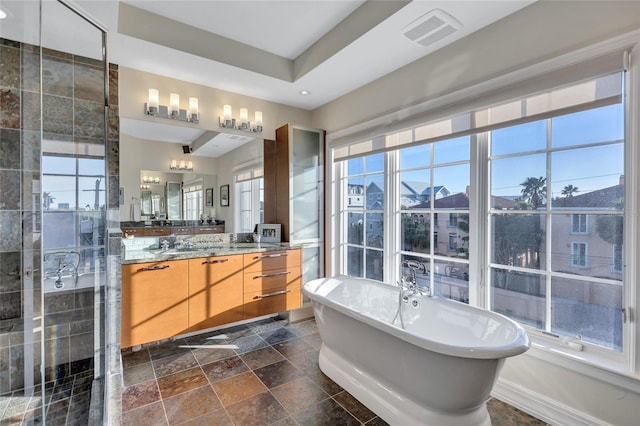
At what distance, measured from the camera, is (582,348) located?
1.72 meters

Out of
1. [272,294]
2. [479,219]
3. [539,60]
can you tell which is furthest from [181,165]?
[539,60]

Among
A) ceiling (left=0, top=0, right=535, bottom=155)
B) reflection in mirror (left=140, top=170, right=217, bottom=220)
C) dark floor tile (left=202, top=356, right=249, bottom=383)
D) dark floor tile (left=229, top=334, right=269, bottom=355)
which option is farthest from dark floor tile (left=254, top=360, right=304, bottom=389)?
ceiling (left=0, top=0, right=535, bottom=155)

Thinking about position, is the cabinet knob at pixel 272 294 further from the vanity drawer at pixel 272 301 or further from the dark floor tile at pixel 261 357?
the dark floor tile at pixel 261 357

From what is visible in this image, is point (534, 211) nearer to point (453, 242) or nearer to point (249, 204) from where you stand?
point (453, 242)

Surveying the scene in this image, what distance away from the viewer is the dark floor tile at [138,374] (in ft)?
7.32

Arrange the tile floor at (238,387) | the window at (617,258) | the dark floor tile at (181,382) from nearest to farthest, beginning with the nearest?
the window at (617,258) < the tile floor at (238,387) < the dark floor tile at (181,382)

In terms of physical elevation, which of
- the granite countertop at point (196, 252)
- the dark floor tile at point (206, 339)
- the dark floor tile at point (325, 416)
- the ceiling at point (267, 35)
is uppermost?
the ceiling at point (267, 35)

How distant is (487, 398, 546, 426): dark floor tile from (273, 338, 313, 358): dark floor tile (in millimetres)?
1451

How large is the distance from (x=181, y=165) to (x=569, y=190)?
3.23 meters

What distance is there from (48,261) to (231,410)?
1.58 m

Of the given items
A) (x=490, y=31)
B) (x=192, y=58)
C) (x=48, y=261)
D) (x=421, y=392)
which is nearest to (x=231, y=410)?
(x=421, y=392)

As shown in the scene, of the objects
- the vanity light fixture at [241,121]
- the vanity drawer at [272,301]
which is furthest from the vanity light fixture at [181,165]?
the vanity drawer at [272,301]

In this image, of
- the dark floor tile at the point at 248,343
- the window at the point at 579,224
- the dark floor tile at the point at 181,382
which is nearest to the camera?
the window at the point at 579,224

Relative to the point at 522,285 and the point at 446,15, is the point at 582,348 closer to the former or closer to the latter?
the point at 522,285
